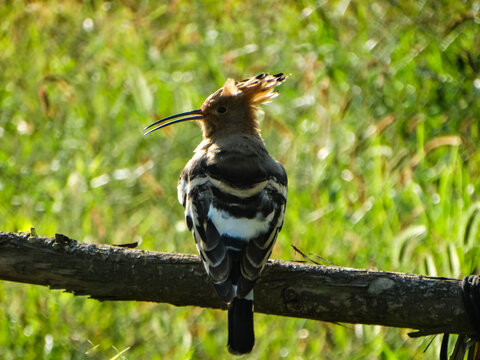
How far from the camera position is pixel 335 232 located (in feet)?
13.2

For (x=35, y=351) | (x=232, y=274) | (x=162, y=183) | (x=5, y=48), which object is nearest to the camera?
(x=232, y=274)

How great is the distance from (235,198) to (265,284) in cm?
50

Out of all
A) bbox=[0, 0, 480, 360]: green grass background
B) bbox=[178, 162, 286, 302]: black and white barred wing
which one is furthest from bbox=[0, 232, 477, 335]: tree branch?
bbox=[0, 0, 480, 360]: green grass background

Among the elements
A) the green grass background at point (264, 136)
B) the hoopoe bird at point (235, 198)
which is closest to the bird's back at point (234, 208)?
the hoopoe bird at point (235, 198)

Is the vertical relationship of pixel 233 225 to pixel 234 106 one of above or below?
below

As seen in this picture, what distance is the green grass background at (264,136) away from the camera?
3709 mm

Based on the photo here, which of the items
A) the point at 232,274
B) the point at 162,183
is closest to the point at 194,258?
the point at 232,274

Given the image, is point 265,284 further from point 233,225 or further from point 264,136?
point 264,136

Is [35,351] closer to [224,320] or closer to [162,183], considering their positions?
[224,320]

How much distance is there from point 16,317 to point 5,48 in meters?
2.29

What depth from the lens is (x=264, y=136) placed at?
4.67m

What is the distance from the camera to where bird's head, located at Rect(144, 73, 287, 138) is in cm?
372

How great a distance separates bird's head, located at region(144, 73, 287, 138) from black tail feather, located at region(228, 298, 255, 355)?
148 centimetres

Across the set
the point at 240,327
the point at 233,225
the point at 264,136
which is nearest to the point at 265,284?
the point at 240,327
